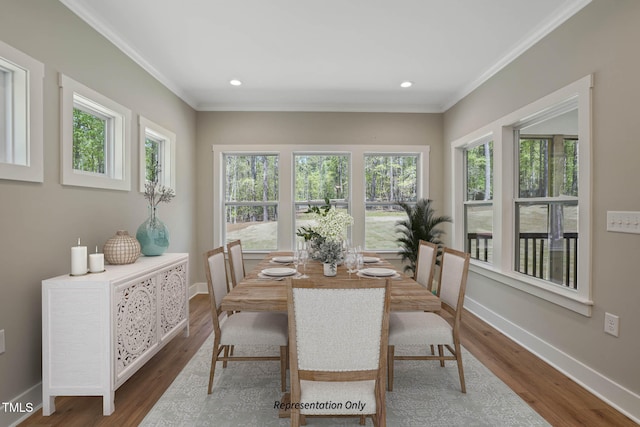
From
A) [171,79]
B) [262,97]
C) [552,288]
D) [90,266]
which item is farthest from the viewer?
[262,97]

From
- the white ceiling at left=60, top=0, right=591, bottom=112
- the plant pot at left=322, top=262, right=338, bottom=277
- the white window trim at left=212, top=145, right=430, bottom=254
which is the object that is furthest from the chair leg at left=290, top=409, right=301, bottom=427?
the white window trim at left=212, top=145, right=430, bottom=254

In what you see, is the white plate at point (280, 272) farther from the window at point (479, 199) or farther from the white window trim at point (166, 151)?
the window at point (479, 199)

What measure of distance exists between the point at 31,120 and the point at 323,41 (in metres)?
2.26

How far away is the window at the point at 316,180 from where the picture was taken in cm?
468

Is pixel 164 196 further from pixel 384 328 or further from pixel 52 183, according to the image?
pixel 384 328

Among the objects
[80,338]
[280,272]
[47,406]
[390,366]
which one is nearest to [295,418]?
[390,366]

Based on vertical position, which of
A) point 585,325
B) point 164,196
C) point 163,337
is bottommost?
point 163,337

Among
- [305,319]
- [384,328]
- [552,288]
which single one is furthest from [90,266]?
[552,288]

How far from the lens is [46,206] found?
2.07 m

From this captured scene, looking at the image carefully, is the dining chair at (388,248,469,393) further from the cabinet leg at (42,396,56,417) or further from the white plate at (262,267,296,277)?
the cabinet leg at (42,396,56,417)

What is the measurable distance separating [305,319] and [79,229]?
6.61 feet

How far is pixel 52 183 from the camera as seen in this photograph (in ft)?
6.97

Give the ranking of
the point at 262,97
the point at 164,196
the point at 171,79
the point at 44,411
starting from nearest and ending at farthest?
1. the point at 44,411
2. the point at 164,196
3. the point at 171,79
4. the point at 262,97

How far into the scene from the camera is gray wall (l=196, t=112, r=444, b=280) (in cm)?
455
